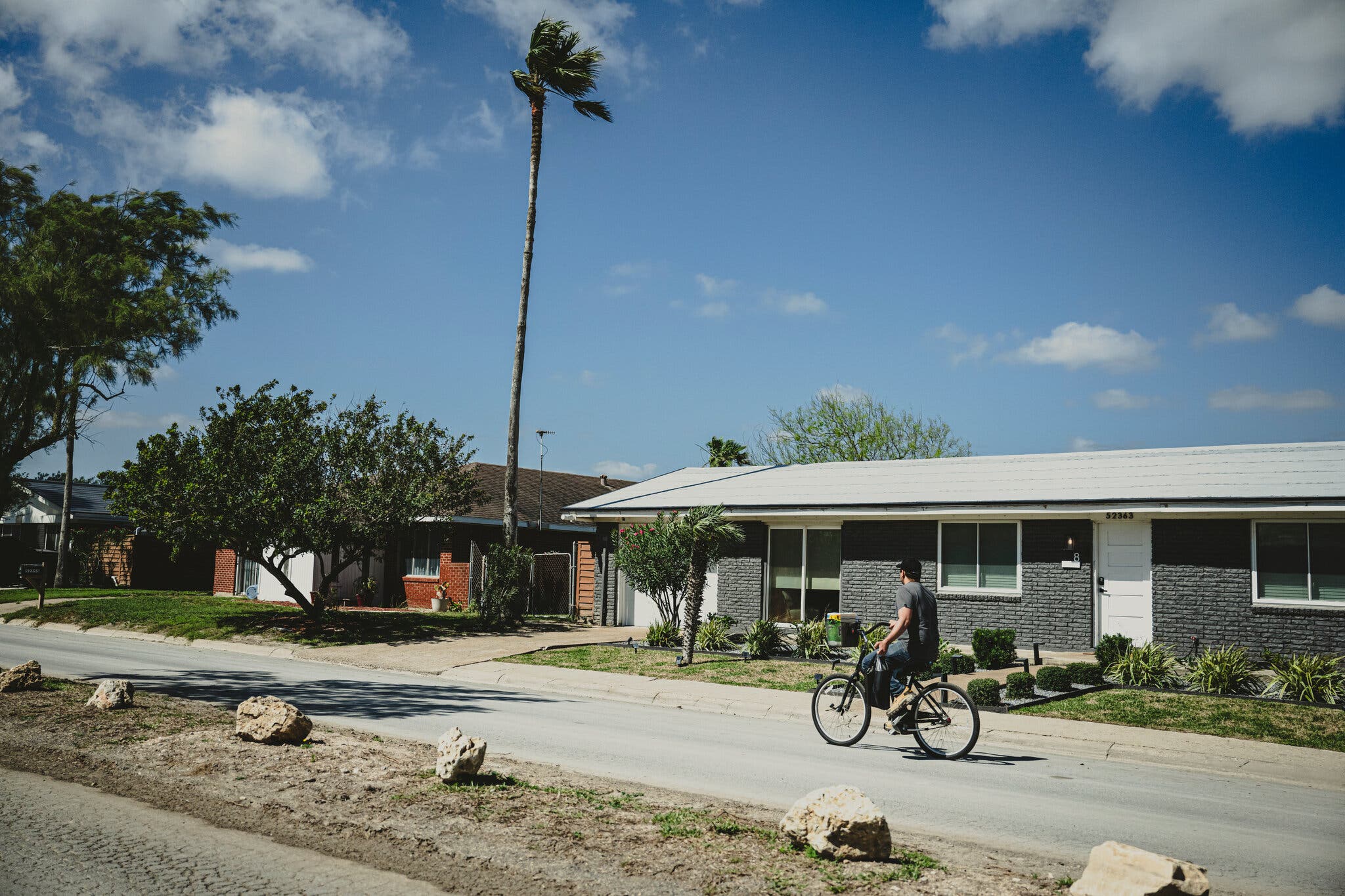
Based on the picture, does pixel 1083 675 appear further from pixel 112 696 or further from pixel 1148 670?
pixel 112 696

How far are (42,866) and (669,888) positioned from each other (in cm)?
340

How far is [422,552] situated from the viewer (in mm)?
31750

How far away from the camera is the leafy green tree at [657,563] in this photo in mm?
19953

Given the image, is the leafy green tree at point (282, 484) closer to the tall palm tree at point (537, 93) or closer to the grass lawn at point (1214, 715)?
the tall palm tree at point (537, 93)

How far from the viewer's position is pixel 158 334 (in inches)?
703

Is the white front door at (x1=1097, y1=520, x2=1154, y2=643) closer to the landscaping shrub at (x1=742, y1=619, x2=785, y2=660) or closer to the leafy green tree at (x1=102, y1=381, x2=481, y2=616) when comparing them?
the landscaping shrub at (x1=742, y1=619, x2=785, y2=660)

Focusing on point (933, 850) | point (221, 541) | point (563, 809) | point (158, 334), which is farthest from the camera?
point (221, 541)

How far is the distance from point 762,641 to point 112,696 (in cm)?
1065

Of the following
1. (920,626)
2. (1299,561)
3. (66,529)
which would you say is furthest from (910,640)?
(66,529)

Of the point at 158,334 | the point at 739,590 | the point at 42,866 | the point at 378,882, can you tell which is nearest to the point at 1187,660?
the point at 739,590

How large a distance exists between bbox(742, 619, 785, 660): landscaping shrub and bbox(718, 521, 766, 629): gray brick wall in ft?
12.8

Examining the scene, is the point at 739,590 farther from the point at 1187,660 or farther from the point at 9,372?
the point at 9,372

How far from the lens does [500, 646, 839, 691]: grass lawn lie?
15.2 m

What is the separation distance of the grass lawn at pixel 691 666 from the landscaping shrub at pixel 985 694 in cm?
241
